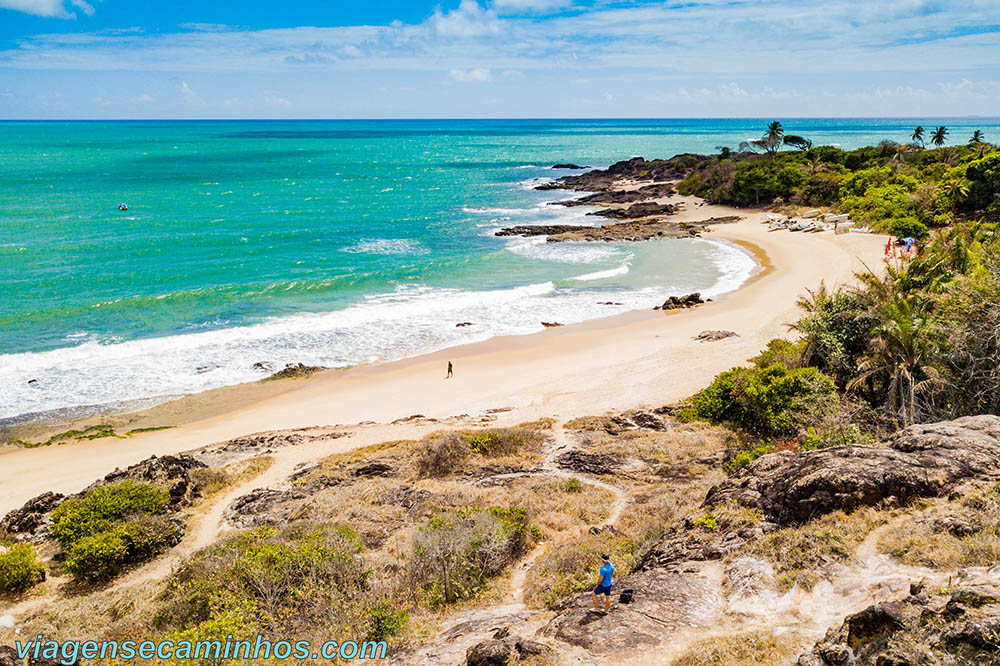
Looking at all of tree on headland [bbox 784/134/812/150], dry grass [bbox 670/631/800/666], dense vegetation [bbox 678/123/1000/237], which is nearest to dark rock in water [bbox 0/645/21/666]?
dry grass [bbox 670/631/800/666]

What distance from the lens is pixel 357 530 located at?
1262 cm

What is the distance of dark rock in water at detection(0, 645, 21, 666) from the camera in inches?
341

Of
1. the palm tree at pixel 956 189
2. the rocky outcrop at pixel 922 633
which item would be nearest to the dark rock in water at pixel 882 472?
the rocky outcrop at pixel 922 633

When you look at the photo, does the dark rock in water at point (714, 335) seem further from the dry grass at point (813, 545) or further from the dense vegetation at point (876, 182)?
the dense vegetation at point (876, 182)

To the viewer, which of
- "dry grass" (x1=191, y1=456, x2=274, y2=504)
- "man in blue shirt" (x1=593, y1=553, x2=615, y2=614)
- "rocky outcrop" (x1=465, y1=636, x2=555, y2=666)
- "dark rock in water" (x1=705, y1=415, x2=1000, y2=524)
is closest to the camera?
"rocky outcrop" (x1=465, y1=636, x2=555, y2=666)

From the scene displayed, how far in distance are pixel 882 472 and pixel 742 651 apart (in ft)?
13.4

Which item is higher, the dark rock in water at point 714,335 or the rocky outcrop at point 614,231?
the rocky outcrop at point 614,231

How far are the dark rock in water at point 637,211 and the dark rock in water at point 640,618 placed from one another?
191ft

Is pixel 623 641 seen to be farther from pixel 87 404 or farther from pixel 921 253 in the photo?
pixel 87 404

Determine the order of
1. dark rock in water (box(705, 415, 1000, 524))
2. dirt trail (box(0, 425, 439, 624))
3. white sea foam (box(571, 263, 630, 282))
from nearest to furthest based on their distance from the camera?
dark rock in water (box(705, 415, 1000, 524)) < dirt trail (box(0, 425, 439, 624)) < white sea foam (box(571, 263, 630, 282))

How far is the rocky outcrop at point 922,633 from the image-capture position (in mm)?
5316

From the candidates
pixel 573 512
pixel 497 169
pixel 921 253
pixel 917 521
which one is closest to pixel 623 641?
pixel 917 521

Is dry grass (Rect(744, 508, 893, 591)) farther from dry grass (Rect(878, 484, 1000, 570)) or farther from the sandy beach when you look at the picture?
the sandy beach

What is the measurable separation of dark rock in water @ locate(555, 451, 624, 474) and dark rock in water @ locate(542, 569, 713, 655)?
656 cm
